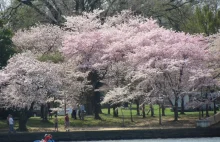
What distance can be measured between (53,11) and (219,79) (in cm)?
2604

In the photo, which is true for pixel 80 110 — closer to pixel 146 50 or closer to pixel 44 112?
pixel 44 112

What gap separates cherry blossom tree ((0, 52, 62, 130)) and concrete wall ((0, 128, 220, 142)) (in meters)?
4.11

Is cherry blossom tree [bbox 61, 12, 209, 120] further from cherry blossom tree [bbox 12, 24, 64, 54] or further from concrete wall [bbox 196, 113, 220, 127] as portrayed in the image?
concrete wall [bbox 196, 113, 220, 127]

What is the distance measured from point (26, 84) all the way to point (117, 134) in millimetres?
9700

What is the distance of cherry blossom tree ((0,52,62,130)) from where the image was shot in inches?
1944

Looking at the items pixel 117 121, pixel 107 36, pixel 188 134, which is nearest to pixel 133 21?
pixel 107 36

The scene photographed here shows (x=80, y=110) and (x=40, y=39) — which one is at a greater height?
(x=40, y=39)

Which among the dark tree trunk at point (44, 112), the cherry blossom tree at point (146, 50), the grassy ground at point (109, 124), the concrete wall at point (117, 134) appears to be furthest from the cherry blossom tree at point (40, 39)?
the concrete wall at point (117, 134)

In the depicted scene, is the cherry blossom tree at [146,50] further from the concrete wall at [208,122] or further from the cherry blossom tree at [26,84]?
the cherry blossom tree at [26,84]

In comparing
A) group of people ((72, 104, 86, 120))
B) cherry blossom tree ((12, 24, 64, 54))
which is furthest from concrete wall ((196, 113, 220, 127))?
cherry blossom tree ((12, 24, 64, 54))

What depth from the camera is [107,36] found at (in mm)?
60438

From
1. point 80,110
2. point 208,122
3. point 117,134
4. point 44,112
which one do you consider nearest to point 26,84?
point 117,134

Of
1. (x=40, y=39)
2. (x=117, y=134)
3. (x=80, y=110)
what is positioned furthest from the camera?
(x=40, y=39)

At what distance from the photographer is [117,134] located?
46.1m
